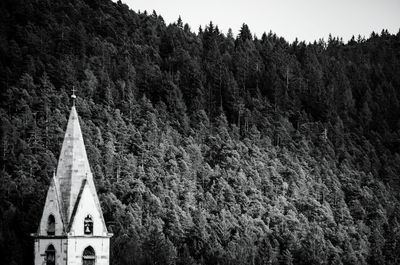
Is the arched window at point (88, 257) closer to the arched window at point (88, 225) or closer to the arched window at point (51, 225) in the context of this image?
the arched window at point (88, 225)

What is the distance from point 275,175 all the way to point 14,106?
4819cm

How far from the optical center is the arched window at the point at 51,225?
2047 inches

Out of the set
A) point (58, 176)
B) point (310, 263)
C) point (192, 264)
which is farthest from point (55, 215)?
point (310, 263)

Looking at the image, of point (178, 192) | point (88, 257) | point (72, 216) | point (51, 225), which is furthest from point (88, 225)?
point (178, 192)

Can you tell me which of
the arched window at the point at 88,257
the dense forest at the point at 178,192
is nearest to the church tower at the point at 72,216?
the arched window at the point at 88,257

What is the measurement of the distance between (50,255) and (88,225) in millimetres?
2441

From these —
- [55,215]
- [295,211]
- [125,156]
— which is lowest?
[55,215]

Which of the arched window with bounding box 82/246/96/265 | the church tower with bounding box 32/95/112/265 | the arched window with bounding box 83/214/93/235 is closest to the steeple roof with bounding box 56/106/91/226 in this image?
the church tower with bounding box 32/95/112/265

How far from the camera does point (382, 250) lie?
166 metres

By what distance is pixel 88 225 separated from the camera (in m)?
52.4

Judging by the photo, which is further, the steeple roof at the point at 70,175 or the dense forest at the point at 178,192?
the dense forest at the point at 178,192

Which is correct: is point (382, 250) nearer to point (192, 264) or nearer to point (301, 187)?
point (301, 187)

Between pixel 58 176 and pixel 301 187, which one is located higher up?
pixel 301 187

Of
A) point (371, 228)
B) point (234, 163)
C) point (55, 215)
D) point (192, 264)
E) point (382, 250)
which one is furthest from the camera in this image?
point (234, 163)
